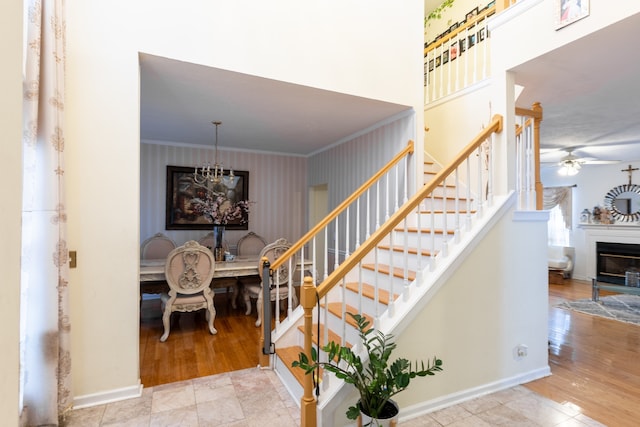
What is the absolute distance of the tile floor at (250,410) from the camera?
2145mm

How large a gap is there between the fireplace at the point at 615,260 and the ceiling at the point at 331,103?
2.21 m

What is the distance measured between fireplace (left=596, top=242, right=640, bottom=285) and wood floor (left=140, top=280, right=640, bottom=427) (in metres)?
3.18

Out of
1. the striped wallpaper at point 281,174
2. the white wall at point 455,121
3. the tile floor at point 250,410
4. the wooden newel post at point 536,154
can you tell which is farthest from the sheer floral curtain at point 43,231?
the white wall at point 455,121

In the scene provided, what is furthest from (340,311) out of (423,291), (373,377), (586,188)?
(586,188)

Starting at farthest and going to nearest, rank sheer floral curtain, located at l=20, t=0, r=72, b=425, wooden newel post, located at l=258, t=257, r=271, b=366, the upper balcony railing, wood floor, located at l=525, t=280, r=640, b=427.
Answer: the upper balcony railing
wooden newel post, located at l=258, t=257, r=271, b=366
wood floor, located at l=525, t=280, r=640, b=427
sheer floral curtain, located at l=20, t=0, r=72, b=425

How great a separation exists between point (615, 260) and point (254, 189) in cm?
768

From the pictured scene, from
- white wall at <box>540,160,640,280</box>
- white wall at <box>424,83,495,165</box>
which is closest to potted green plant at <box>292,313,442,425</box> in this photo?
white wall at <box>424,83,495,165</box>

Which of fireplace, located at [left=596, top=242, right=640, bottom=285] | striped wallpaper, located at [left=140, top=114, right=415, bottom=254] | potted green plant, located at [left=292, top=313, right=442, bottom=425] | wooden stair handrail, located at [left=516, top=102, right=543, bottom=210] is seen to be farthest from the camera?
fireplace, located at [left=596, top=242, right=640, bottom=285]

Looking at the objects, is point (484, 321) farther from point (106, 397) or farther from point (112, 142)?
point (112, 142)

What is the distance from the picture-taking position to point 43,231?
2021 millimetres

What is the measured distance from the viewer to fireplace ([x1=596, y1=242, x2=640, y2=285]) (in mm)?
6570

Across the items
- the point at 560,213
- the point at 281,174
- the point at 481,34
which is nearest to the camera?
the point at 481,34

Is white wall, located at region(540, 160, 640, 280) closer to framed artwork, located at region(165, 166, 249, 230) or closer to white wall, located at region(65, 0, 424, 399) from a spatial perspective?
framed artwork, located at region(165, 166, 249, 230)

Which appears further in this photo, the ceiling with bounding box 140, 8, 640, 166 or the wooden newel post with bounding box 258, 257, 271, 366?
the wooden newel post with bounding box 258, 257, 271, 366
